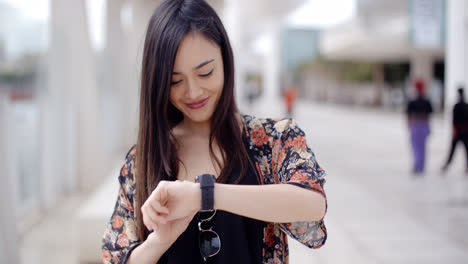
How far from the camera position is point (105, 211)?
372cm

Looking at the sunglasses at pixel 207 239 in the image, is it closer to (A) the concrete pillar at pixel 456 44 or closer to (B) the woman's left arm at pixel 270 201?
(B) the woman's left arm at pixel 270 201

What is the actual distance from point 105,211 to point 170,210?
2.93 meters

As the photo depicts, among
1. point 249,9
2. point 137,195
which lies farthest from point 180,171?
point 249,9

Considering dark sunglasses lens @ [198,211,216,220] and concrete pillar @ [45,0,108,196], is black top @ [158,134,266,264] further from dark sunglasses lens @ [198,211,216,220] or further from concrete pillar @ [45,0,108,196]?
concrete pillar @ [45,0,108,196]

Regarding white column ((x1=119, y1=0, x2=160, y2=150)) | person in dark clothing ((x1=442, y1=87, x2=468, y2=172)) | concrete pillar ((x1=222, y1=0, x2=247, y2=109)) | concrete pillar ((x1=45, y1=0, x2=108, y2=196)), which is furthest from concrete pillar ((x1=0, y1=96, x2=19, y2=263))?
person in dark clothing ((x1=442, y1=87, x2=468, y2=172))

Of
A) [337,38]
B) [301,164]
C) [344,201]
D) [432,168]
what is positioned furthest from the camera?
[337,38]

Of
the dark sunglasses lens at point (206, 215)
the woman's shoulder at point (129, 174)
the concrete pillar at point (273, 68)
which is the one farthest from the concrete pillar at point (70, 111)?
the concrete pillar at point (273, 68)

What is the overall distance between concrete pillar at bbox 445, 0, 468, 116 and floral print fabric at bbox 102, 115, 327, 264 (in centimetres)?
1013

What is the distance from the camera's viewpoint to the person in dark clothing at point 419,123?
667cm

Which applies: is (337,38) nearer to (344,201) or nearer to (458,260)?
(344,201)

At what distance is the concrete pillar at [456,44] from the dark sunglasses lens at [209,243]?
1036cm

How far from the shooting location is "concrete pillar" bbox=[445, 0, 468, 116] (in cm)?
1017

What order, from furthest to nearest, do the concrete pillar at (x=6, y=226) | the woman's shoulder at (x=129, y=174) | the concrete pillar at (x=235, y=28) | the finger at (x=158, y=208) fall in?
the concrete pillar at (x=235, y=28), the concrete pillar at (x=6, y=226), the woman's shoulder at (x=129, y=174), the finger at (x=158, y=208)

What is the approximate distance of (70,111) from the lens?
6770 millimetres
